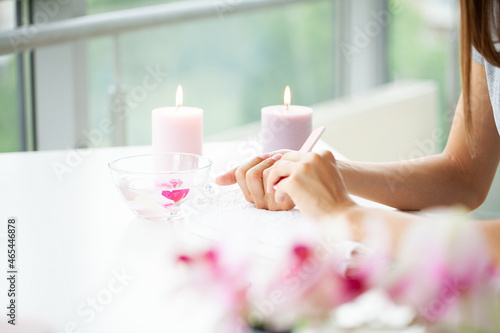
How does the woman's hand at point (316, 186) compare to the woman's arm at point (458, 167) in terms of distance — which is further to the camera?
the woman's arm at point (458, 167)

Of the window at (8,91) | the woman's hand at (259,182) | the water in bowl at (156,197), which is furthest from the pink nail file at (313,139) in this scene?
the window at (8,91)

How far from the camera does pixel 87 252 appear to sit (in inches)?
28.8

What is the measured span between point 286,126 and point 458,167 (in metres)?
0.33

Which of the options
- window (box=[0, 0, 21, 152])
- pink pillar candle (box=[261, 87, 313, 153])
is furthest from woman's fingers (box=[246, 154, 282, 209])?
window (box=[0, 0, 21, 152])

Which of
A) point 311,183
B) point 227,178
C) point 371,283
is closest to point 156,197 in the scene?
point 227,178

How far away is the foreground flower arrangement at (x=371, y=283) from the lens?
341mm

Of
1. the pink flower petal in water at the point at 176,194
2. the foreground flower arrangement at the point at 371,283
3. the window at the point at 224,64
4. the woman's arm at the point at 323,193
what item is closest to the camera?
the foreground flower arrangement at the point at 371,283

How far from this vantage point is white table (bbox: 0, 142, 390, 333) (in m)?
0.56

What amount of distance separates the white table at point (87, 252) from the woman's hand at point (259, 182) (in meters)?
0.02

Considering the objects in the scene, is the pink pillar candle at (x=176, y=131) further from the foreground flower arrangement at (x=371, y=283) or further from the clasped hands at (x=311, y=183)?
the foreground flower arrangement at (x=371, y=283)

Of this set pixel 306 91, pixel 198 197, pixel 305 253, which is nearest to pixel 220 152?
pixel 198 197

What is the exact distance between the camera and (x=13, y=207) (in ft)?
2.89

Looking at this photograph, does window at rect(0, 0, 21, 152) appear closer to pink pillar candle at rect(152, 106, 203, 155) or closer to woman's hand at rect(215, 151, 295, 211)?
pink pillar candle at rect(152, 106, 203, 155)

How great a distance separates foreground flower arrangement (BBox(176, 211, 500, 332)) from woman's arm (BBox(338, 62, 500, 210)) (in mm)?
535
